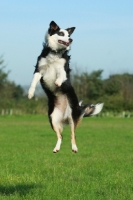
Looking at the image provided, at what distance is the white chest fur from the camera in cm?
731

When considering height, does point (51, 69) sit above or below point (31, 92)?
above

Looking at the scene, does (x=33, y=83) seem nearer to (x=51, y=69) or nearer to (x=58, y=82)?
(x=58, y=82)

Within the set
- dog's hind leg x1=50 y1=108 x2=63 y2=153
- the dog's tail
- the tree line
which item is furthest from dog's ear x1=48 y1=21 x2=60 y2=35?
the tree line

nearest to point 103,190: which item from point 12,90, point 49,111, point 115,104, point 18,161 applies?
point 49,111

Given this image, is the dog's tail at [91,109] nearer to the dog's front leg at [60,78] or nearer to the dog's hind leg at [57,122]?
the dog's hind leg at [57,122]

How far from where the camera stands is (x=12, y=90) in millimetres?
79438

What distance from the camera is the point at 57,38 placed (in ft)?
23.8

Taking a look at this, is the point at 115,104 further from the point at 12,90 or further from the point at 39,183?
the point at 39,183

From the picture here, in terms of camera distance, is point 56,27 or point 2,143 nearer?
point 56,27

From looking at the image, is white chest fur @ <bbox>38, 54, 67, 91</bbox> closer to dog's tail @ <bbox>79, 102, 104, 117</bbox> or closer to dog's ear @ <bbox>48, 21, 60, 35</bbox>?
dog's ear @ <bbox>48, 21, 60, 35</bbox>

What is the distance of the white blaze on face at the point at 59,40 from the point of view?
721 centimetres

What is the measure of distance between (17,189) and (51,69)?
4657mm

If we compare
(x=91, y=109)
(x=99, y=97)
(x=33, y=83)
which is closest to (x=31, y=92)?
(x=33, y=83)

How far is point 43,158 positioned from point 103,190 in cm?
797
